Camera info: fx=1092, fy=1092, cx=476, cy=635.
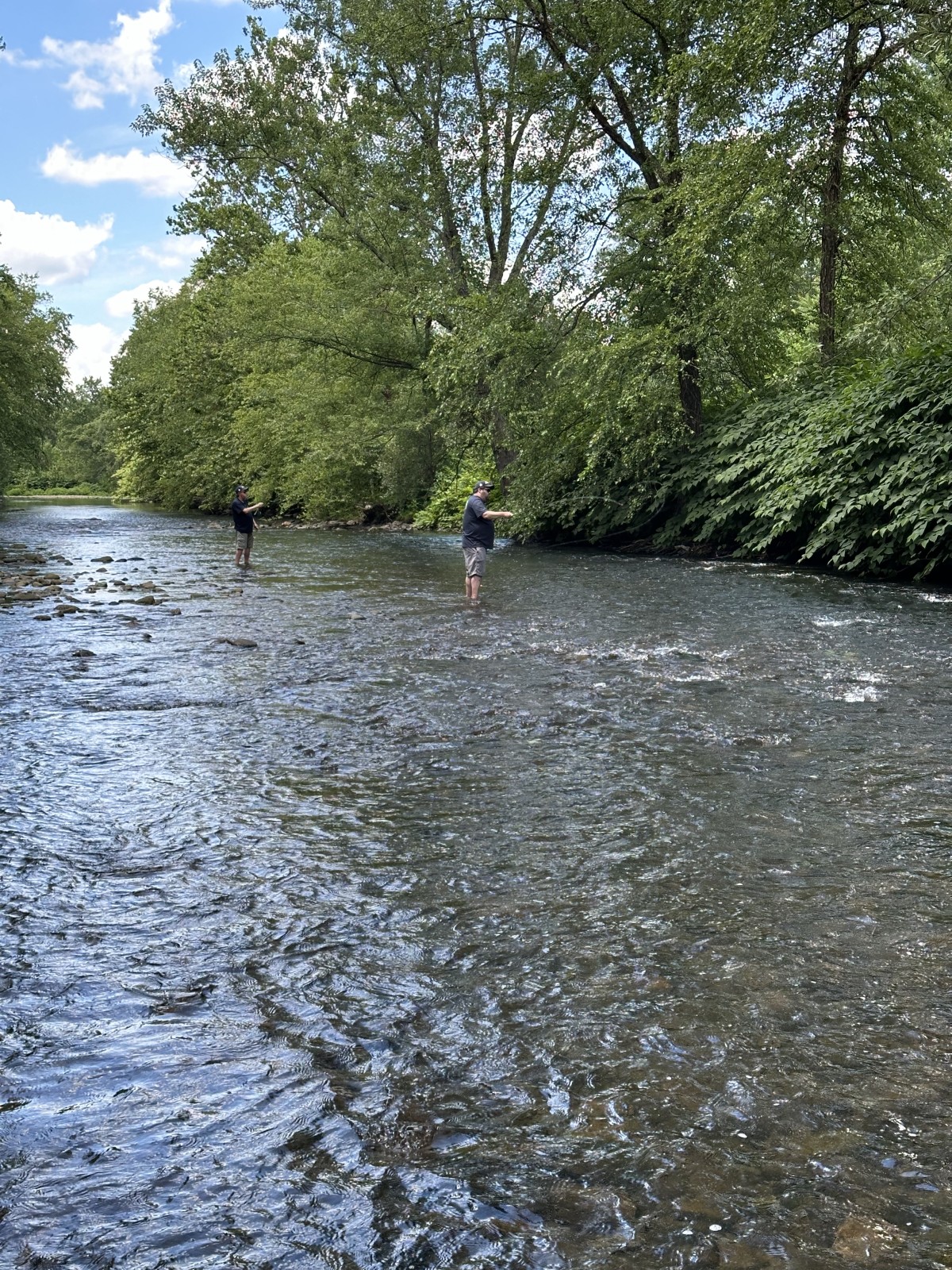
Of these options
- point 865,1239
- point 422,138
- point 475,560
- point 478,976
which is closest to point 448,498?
point 422,138

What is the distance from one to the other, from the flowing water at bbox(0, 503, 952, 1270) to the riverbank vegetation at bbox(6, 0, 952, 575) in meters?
12.2

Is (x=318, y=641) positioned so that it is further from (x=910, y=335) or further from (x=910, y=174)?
(x=910, y=174)

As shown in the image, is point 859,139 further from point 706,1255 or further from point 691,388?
point 706,1255

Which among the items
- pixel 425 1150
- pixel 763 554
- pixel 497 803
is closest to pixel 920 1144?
pixel 425 1150

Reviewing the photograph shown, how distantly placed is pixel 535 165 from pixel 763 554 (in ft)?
38.1

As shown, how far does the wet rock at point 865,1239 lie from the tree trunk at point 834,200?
2396 cm

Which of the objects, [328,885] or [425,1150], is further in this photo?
[328,885]

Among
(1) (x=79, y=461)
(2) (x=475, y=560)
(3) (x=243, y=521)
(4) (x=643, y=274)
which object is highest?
(4) (x=643, y=274)

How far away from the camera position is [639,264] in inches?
1020

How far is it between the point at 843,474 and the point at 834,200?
25.1ft

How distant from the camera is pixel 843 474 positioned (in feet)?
66.3

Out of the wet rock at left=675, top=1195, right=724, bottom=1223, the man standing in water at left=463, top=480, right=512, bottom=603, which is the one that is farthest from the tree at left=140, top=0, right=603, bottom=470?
the wet rock at left=675, top=1195, right=724, bottom=1223

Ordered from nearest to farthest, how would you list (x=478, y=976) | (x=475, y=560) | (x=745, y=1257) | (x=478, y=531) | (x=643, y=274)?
(x=745, y=1257) → (x=478, y=976) → (x=478, y=531) → (x=475, y=560) → (x=643, y=274)

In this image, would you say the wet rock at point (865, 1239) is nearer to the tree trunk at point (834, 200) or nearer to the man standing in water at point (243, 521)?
the man standing in water at point (243, 521)
